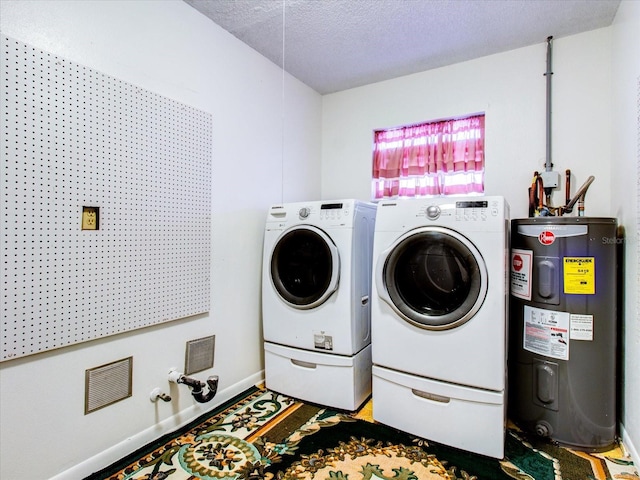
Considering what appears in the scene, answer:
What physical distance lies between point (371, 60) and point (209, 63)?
124 cm

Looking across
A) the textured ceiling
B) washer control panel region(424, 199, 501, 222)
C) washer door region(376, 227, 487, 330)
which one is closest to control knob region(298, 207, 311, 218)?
washer door region(376, 227, 487, 330)

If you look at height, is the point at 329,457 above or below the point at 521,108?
below

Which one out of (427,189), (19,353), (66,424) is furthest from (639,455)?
(19,353)

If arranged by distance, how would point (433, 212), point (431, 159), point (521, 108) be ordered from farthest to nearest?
1. point (431, 159)
2. point (521, 108)
3. point (433, 212)

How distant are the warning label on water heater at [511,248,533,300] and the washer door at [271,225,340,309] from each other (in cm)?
102

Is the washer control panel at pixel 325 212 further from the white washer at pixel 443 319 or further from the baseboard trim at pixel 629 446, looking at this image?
the baseboard trim at pixel 629 446

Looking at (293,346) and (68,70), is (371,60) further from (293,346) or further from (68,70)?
(293,346)

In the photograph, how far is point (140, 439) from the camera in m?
1.71

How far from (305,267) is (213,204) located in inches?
28.4

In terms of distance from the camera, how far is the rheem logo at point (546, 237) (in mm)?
1767

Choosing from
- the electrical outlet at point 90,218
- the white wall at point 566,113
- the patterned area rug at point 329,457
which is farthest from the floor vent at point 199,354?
the white wall at point 566,113

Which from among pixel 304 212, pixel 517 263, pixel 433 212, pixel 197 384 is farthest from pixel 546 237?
pixel 197 384

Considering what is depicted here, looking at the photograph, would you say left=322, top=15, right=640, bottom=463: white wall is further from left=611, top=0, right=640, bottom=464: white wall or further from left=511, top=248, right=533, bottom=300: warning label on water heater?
left=511, top=248, right=533, bottom=300: warning label on water heater

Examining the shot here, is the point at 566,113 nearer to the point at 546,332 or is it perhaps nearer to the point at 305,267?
the point at 546,332
